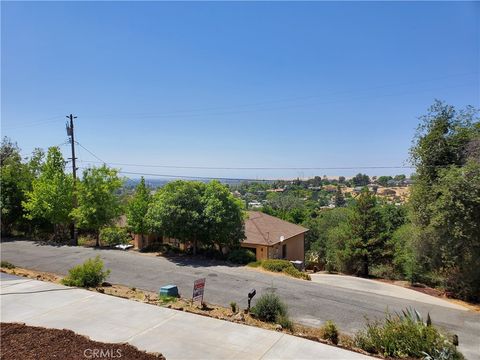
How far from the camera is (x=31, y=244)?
22.0 meters

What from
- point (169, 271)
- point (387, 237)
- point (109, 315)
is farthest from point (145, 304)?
point (387, 237)

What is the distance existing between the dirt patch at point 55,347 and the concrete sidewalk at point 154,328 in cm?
37

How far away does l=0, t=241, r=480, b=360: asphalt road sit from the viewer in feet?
36.1

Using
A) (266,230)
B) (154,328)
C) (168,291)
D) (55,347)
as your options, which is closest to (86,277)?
(168,291)

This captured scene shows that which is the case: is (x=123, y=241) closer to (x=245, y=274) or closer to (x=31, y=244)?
(x=31, y=244)

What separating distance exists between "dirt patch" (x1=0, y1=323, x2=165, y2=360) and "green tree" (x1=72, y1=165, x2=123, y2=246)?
14.9 m

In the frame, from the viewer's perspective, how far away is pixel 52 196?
2233 cm

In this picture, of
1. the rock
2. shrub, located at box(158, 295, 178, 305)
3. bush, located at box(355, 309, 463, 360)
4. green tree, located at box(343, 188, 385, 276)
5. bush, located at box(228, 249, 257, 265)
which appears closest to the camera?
bush, located at box(355, 309, 463, 360)

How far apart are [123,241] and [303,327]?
61.1 ft

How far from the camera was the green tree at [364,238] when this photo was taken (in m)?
24.0

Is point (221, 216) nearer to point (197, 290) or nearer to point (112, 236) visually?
point (197, 290)

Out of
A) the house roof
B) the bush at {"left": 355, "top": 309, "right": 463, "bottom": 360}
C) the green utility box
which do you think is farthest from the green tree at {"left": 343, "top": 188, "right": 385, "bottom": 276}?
the bush at {"left": 355, "top": 309, "right": 463, "bottom": 360}

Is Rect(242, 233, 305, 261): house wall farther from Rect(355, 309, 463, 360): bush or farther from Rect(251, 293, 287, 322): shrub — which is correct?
Rect(355, 309, 463, 360): bush

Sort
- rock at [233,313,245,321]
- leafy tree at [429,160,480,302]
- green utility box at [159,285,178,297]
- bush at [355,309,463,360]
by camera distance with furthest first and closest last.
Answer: leafy tree at [429,160,480,302], green utility box at [159,285,178,297], rock at [233,313,245,321], bush at [355,309,463,360]
